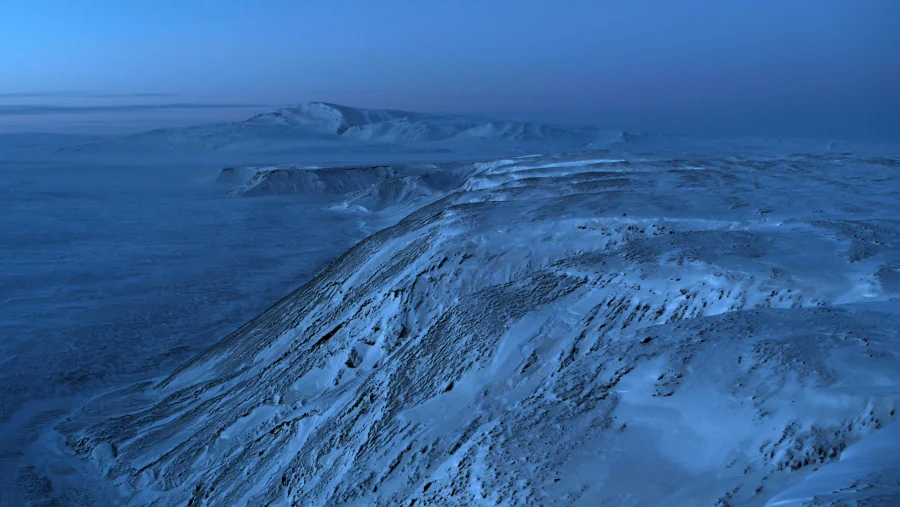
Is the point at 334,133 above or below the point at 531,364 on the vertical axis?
below

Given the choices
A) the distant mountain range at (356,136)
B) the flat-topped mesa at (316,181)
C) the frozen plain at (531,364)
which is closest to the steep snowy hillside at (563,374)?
the frozen plain at (531,364)

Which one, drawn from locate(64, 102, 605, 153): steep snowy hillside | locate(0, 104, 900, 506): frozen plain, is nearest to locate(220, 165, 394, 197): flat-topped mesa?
locate(0, 104, 900, 506): frozen plain

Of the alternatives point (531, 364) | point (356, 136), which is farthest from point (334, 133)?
point (531, 364)

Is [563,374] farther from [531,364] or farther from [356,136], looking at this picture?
[356,136]

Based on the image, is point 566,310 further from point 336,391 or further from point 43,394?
point 43,394

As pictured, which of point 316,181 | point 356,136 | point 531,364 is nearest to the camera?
point 531,364

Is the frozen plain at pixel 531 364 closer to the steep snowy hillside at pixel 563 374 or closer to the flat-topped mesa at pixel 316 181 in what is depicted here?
the steep snowy hillside at pixel 563 374

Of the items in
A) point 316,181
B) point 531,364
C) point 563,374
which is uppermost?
point 563,374

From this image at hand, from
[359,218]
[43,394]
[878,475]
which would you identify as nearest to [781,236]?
[878,475]
